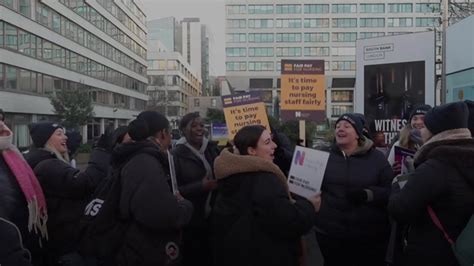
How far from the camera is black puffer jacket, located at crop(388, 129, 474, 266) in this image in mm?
2852

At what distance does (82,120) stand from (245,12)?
53455 mm

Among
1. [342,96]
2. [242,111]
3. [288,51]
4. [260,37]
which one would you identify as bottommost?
[242,111]

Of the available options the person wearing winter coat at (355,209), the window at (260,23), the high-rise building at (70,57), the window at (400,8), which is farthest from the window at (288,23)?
the person wearing winter coat at (355,209)

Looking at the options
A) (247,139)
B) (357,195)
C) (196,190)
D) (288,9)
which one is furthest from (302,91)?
(288,9)

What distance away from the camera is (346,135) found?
4227 mm

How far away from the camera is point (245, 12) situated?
313 feet

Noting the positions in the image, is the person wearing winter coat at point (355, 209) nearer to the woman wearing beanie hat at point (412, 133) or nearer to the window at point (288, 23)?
the woman wearing beanie hat at point (412, 133)

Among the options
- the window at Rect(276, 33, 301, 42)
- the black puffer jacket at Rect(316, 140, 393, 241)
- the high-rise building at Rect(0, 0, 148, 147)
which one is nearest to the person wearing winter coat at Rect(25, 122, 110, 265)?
the black puffer jacket at Rect(316, 140, 393, 241)

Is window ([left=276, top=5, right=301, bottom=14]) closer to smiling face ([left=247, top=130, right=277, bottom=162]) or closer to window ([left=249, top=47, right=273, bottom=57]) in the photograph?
window ([left=249, top=47, right=273, bottom=57])

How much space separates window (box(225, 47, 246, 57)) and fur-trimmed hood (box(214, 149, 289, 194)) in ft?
309

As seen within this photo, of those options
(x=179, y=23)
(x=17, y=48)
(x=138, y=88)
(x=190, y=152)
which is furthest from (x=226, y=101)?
(x=179, y=23)

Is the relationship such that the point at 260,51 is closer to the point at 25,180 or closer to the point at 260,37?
the point at 260,37

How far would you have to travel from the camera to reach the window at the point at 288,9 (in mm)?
96500

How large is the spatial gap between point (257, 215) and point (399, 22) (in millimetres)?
100967
